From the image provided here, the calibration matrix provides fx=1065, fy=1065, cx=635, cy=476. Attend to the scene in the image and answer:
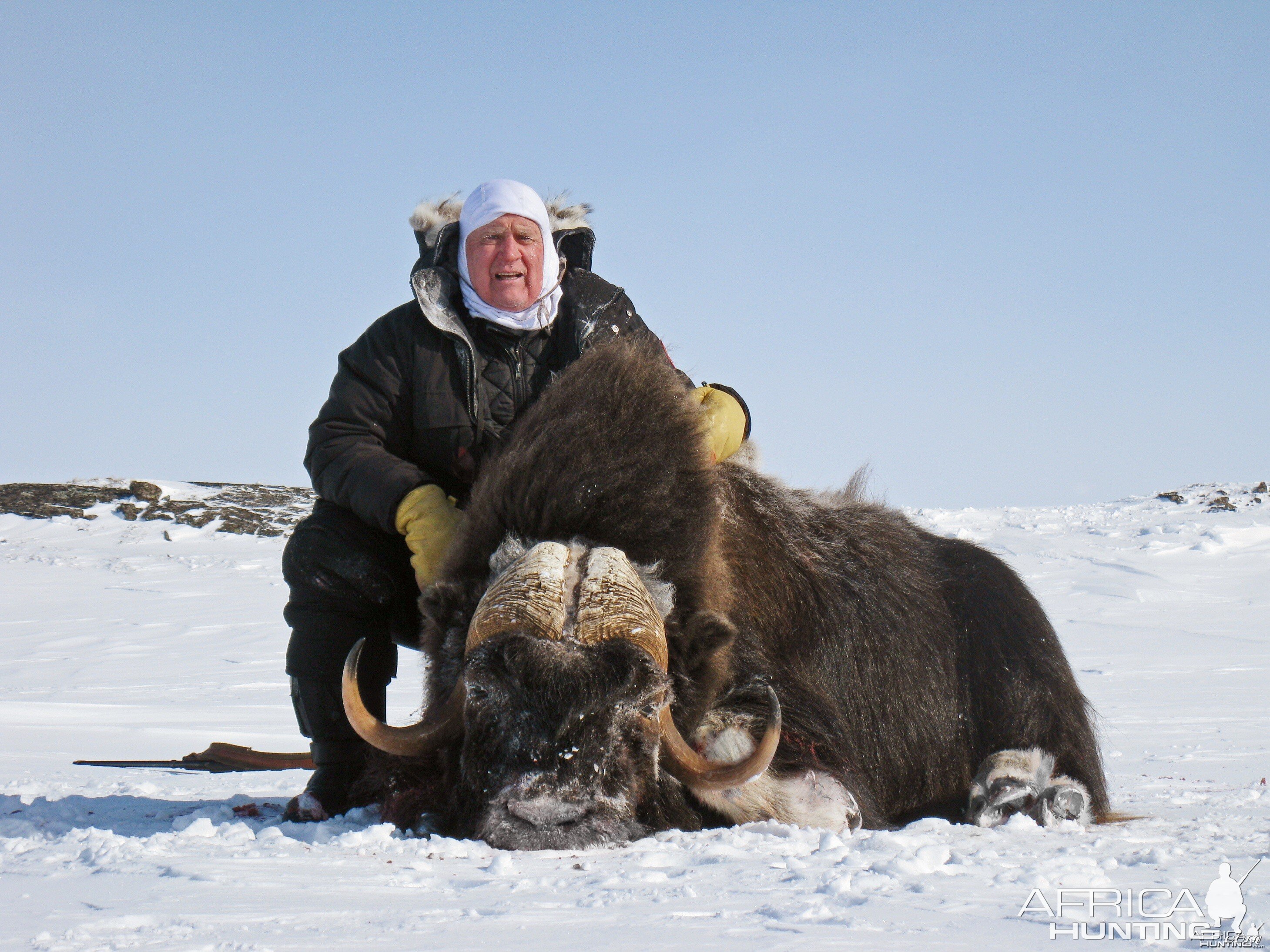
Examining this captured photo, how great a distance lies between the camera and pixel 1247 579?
13.3 metres

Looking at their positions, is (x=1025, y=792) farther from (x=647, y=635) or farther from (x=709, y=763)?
(x=647, y=635)

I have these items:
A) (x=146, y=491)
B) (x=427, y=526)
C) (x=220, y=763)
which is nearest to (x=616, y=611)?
(x=427, y=526)

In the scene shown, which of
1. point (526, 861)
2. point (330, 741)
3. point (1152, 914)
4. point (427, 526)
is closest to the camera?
point (1152, 914)

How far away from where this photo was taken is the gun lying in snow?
4215 mm

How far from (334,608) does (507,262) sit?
1240 mm

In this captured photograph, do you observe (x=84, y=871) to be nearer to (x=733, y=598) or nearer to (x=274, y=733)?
(x=733, y=598)

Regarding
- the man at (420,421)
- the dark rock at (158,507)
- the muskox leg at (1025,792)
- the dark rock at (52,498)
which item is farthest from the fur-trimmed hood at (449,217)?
the dark rock at (52,498)

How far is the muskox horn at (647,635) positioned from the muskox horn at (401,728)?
40 centimetres

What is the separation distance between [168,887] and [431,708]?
966mm

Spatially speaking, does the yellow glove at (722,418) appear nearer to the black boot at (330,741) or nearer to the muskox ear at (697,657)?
the muskox ear at (697,657)

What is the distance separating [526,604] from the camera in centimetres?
239

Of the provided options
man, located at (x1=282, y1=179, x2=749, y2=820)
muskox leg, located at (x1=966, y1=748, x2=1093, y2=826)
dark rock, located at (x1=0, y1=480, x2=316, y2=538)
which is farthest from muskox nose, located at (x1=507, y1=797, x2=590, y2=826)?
dark rock, located at (x1=0, y1=480, x2=316, y2=538)

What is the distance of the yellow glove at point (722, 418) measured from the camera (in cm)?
328

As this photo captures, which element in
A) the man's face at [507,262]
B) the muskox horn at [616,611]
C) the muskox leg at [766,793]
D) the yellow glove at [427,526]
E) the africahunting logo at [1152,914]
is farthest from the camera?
the man's face at [507,262]
